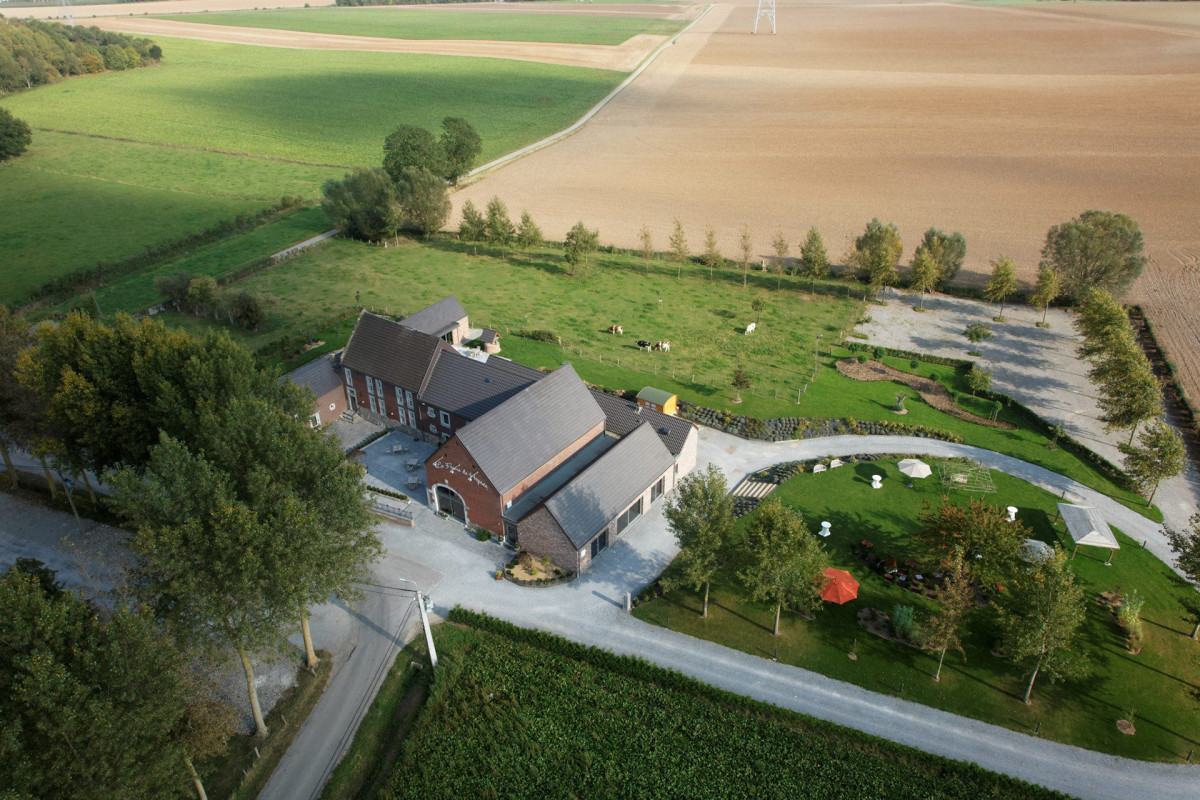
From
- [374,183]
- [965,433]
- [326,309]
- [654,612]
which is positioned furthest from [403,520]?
[374,183]

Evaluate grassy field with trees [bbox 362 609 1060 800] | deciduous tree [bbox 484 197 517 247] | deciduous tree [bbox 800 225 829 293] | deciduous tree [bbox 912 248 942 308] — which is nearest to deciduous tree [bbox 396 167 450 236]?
deciduous tree [bbox 484 197 517 247]

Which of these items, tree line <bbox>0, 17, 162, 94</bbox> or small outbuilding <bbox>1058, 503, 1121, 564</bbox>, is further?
tree line <bbox>0, 17, 162, 94</bbox>

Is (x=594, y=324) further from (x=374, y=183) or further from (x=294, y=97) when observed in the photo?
(x=294, y=97)

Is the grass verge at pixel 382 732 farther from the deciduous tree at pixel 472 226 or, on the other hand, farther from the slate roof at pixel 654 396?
the deciduous tree at pixel 472 226

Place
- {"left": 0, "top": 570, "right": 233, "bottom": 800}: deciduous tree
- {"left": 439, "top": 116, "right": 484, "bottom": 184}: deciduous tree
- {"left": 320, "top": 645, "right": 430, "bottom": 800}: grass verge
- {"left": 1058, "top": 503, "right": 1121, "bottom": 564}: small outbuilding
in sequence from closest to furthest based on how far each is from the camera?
{"left": 0, "top": 570, "right": 233, "bottom": 800}: deciduous tree < {"left": 320, "top": 645, "right": 430, "bottom": 800}: grass verge < {"left": 1058, "top": 503, "right": 1121, "bottom": 564}: small outbuilding < {"left": 439, "top": 116, "right": 484, "bottom": 184}: deciduous tree

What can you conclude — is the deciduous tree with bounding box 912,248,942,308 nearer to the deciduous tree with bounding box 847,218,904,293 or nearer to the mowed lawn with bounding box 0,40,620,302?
the deciduous tree with bounding box 847,218,904,293

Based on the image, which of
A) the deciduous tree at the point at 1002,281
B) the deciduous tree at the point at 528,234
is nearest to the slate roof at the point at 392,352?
the deciduous tree at the point at 528,234
